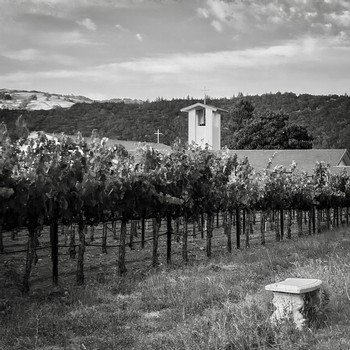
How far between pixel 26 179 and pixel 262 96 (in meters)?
96.0

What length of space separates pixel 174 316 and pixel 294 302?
1.70 m

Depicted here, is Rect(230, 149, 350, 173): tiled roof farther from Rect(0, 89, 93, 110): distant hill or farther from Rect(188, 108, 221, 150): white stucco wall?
Rect(0, 89, 93, 110): distant hill

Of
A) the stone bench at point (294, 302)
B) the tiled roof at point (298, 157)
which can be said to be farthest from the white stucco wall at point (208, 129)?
the stone bench at point (294, 302)

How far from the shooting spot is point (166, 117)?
91.5m

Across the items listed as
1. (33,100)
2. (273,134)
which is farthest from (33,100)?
(273,134)

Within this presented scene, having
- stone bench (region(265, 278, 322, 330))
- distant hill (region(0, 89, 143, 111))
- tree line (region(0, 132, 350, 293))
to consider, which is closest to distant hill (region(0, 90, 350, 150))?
distant hill (region(0, 89, 143, 111))

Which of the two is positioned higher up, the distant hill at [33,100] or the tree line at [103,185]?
the distant hill at [33,100]

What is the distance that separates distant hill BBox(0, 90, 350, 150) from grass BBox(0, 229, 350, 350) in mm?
63141

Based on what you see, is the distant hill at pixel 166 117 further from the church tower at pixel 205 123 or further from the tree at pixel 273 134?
the church tower at pixel 205 123

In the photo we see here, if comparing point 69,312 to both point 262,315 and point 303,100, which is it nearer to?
point 262,315

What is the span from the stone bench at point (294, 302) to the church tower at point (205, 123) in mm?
46497

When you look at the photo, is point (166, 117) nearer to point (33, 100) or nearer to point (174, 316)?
point (33, 100)

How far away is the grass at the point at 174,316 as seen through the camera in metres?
6.09

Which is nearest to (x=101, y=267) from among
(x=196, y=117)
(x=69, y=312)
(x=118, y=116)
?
(x=69, y=312)
